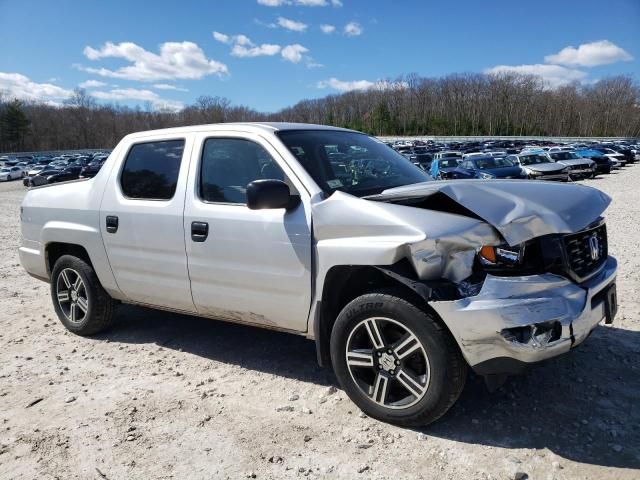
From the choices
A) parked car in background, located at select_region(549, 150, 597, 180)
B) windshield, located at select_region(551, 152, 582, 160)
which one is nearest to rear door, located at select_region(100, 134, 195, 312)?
parked car in background, located at select_region(549, 150, 597, 180)

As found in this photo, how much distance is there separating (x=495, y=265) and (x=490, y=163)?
70.9 ft

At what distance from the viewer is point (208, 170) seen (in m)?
3.91

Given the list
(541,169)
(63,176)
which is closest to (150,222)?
(541,169)

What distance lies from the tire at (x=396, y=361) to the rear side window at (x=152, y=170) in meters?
1.89

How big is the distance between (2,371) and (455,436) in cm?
373

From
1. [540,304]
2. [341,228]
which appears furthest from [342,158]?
[540,304]

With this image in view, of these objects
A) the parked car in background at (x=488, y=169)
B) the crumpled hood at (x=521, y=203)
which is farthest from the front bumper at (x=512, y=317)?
the parked car in background at (x=488, y=169)

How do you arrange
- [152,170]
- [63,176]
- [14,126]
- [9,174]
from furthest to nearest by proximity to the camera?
[14,126] → [9,174] → [63,176] → [152,170]

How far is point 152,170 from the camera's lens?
4.28m

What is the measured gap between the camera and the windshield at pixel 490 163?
22.8m

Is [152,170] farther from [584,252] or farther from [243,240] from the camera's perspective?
[584,252]

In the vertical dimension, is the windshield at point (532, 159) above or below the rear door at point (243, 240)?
below

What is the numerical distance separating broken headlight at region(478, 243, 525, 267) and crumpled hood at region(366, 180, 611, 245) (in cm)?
11

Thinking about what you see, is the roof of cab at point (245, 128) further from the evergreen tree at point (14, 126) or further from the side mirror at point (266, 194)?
the evergreen tree at point (14, 126)
